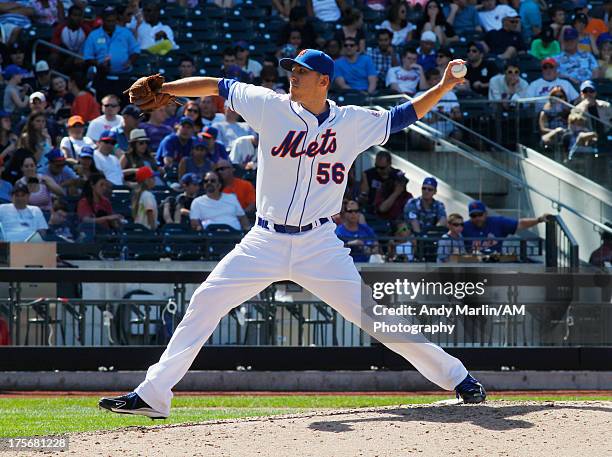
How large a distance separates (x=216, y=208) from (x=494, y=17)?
7145 mm

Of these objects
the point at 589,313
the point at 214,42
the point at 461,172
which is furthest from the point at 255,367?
the point at 214,42

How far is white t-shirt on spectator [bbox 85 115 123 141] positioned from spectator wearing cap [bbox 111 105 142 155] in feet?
0.40

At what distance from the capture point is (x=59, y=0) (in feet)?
59.0

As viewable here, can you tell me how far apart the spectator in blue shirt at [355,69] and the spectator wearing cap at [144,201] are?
13.9 feet

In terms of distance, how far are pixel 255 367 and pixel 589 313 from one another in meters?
3.34

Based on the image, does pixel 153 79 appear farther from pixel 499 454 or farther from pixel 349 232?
pixel 349 232

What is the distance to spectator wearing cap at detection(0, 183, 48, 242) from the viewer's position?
12.6 m

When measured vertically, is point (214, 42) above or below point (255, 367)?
above

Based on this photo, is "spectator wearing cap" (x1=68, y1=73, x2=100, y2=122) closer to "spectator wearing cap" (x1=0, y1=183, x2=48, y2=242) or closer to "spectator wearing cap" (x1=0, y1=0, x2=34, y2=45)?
"spectator wearing cap" (x1=0, y1=0, x2=34, y2=45)

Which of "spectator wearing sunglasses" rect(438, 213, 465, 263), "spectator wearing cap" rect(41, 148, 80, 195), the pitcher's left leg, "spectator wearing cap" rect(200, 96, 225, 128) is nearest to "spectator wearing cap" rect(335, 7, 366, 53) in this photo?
"spectator wearing cap" rect(200, 96, 225, 128)

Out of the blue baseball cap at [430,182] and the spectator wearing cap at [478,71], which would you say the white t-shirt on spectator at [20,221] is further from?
the spectator wearing cap at [478,71]

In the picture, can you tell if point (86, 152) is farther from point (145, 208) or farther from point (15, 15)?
point (15, 15)

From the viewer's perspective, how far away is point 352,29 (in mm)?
17828

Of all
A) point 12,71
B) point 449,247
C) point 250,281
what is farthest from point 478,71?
point 250,281
